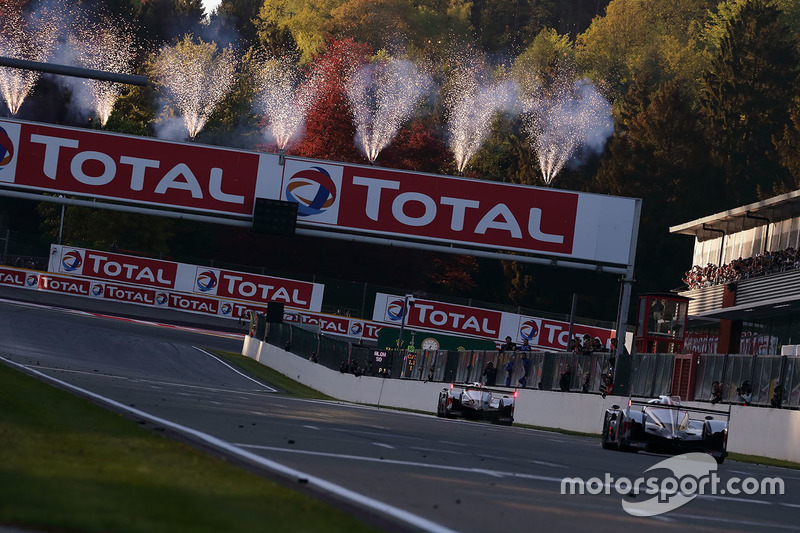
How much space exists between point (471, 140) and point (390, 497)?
9036cm

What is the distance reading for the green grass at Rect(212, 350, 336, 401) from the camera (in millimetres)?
49969

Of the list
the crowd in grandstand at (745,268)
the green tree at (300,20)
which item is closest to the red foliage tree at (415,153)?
the crowd in grandstand at (745,268)

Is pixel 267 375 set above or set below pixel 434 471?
below

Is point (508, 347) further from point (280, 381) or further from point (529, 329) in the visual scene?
point (529, 329)

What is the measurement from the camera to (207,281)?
71.3m

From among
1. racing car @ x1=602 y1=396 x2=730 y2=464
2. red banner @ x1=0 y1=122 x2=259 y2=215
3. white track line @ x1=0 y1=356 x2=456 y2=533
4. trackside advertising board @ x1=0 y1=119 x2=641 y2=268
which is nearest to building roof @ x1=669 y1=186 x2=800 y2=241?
trackside advertising board @ x1=0 y1=119 x2=641 y2=268

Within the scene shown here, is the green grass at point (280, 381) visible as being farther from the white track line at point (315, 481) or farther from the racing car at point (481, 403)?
the white track line at point (315, 481)

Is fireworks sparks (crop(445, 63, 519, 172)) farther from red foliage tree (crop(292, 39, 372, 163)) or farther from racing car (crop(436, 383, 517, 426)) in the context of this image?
racing car (crop(436, 383, 517, 426))

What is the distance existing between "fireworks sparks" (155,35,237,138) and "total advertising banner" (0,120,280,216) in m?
50.1

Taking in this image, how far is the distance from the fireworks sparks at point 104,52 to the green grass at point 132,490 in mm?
66441

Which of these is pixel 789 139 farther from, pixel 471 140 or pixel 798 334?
pixel 798 334

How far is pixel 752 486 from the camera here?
55.5 feet

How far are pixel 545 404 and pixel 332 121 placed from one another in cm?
4955

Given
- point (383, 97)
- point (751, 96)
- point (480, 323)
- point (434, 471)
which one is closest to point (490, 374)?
point (480, 323)
